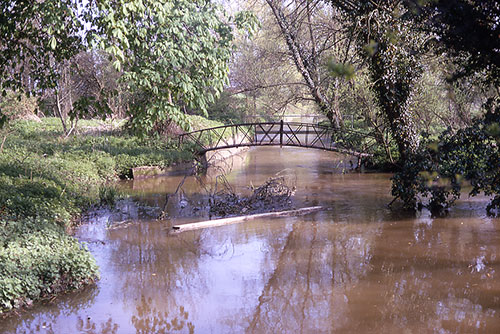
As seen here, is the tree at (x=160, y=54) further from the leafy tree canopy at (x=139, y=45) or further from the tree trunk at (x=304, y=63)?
the tree trunk at (x=304, y=63)

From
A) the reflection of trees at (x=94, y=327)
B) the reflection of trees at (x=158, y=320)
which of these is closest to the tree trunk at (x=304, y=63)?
the reflection of trees at (x=158, y=320)

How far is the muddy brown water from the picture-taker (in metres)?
6.07

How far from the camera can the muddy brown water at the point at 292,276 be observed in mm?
6074

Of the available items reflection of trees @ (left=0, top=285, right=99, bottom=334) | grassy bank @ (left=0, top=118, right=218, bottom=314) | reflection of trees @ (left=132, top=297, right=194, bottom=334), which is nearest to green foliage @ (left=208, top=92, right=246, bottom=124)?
grassy bank @ (left=0, top=118, right=218, bottom=314)

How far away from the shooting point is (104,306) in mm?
6523

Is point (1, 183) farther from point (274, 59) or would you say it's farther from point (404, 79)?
point (274, 59)

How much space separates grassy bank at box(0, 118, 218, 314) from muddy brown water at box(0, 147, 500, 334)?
378 mm

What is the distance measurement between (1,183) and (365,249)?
7.70 meters

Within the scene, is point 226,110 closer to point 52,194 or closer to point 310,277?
point 52,194

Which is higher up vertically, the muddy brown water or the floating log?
the floating log

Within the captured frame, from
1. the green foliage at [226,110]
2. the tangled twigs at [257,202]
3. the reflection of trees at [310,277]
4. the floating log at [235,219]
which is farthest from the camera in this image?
the green foliage at [226,110]

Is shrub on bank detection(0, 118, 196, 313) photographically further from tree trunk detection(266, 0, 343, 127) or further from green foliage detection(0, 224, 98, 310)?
tree trunk detection(266, 0, 343, 127)

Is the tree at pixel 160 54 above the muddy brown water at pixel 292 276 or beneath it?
above

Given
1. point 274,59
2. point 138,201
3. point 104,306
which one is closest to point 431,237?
point 104,306
